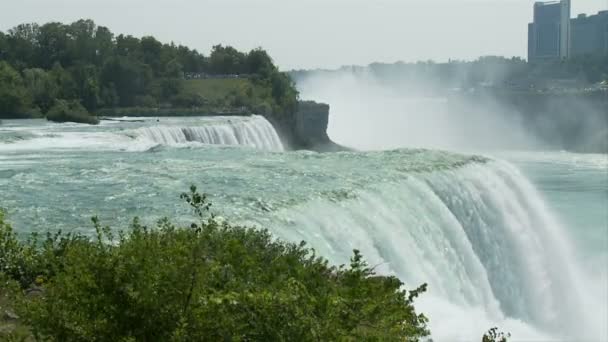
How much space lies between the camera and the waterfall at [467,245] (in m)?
12.2

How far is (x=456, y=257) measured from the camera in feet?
48.9

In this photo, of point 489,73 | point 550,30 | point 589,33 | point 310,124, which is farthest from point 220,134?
point 589,33

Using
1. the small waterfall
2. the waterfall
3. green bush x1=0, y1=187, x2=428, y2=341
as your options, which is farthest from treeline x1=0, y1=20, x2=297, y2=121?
green bush x1=0, y1=187, x2=428, y2=341

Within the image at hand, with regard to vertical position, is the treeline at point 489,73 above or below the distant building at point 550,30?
below

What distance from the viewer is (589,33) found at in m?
164

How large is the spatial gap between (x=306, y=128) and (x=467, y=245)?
34.4m

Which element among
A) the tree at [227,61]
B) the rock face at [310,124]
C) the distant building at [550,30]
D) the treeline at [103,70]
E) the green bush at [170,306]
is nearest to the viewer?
the green bush at [170,306]

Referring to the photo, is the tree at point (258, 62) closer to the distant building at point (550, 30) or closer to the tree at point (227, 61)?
the tree at point (227, 61)

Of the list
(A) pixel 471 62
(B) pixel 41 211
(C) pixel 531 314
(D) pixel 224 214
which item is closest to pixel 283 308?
(D) pixel 224 214

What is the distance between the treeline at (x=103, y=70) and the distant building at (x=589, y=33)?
11142 cm

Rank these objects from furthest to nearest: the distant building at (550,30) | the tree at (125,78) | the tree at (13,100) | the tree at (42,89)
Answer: the distant building at (550,30), the tree at (125,78), the tree at (42,89), the tree at (13,100)

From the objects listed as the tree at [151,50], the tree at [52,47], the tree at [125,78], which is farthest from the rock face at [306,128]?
the tree at [52,47]

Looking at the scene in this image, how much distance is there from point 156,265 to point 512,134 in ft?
225

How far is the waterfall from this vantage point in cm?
1219
